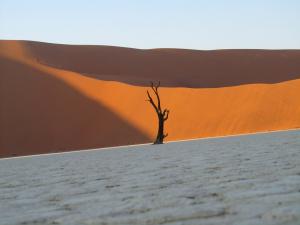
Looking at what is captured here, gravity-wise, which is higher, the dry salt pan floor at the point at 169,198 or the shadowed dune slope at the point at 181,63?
the shadowed dune slope at the point at 181,63

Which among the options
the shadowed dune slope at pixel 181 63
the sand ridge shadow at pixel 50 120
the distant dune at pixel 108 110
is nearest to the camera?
the sand ridge shadow at pixel 50 120

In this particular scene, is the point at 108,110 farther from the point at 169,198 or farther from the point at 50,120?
the point at 169,198

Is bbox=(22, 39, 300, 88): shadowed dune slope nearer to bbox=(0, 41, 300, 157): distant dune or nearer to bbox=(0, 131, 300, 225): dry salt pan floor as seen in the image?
bbox=(0, 41, 300, 157): distant dune

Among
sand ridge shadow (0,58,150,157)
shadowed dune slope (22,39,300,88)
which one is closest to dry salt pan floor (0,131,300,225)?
sand ridge shadow (0,58,150,157)

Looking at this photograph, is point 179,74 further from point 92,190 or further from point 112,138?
point 92,190

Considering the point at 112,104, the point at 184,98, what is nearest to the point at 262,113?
the point at 184,98

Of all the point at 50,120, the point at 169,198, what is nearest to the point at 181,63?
the point at 50,120

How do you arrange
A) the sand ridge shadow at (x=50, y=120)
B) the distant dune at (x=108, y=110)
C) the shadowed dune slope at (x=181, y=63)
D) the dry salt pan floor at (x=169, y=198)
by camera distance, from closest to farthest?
the dry salt pan floor at (x=169, y=198)
the sand ridge shadow at (x=50, y=120)
the distant dune at (x=108, y=110)
the shadowed dune slope at (x=181, y=63)

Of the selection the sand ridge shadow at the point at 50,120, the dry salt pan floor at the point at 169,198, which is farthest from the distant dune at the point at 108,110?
the dry salt pan floor at the point at 169,198

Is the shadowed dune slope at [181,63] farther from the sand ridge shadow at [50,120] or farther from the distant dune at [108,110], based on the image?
the sand ridge shadow at [50,120]

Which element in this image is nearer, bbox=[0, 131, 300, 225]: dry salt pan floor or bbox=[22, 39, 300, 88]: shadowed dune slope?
bbox=[0, 131, 300, 225]: dry salt pan floor

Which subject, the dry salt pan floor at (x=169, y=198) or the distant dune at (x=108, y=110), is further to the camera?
the distant dune at (x=108, y=110)

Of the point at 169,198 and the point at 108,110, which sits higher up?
the point at 108,110

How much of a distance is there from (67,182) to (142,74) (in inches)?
2381
